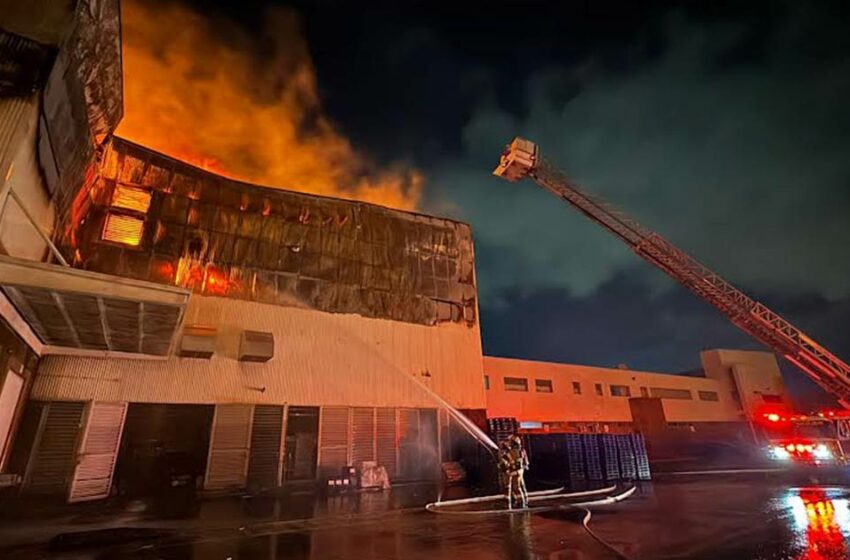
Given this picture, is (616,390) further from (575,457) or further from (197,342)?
(197,342)

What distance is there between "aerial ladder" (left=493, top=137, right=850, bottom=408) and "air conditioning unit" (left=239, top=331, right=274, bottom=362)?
1562 cm

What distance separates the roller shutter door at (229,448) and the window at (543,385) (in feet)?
76.3

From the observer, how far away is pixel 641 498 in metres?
11.8

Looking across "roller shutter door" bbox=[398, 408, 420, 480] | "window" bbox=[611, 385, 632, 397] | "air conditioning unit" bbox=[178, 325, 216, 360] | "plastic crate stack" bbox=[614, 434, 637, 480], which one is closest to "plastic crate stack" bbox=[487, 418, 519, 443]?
"roller shutter door" bbox=[398, 408, 420, 480]

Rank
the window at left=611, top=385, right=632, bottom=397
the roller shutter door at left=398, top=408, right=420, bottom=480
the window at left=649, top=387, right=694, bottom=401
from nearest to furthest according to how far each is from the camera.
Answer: the roller shutter door at left=398, top=408, right=420, bottom=480 < the window at left=611, top=385, right=632, bottom=397 < the window at left=649, top=387, right=694, bottom=401

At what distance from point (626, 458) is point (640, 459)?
2.14 feet

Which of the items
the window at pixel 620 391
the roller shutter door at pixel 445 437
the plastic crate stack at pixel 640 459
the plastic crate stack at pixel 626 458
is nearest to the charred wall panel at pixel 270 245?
the roller shutter door at pixel 445 437

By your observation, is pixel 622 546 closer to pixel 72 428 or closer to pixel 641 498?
pixel 641 498

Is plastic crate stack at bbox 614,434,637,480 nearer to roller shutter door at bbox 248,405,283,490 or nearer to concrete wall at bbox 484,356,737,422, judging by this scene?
concrete wall at bbox 484,356,737,422

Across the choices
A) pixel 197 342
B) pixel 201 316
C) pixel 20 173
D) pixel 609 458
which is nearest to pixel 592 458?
pixel 609 458

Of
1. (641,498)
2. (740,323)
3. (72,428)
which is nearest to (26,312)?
(72,428)

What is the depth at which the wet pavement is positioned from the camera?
21.2ft

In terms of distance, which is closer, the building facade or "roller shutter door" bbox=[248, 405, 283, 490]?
"roller shutter door" bbox=[248, 405, 283, 490]

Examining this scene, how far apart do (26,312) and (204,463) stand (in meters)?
7.79
